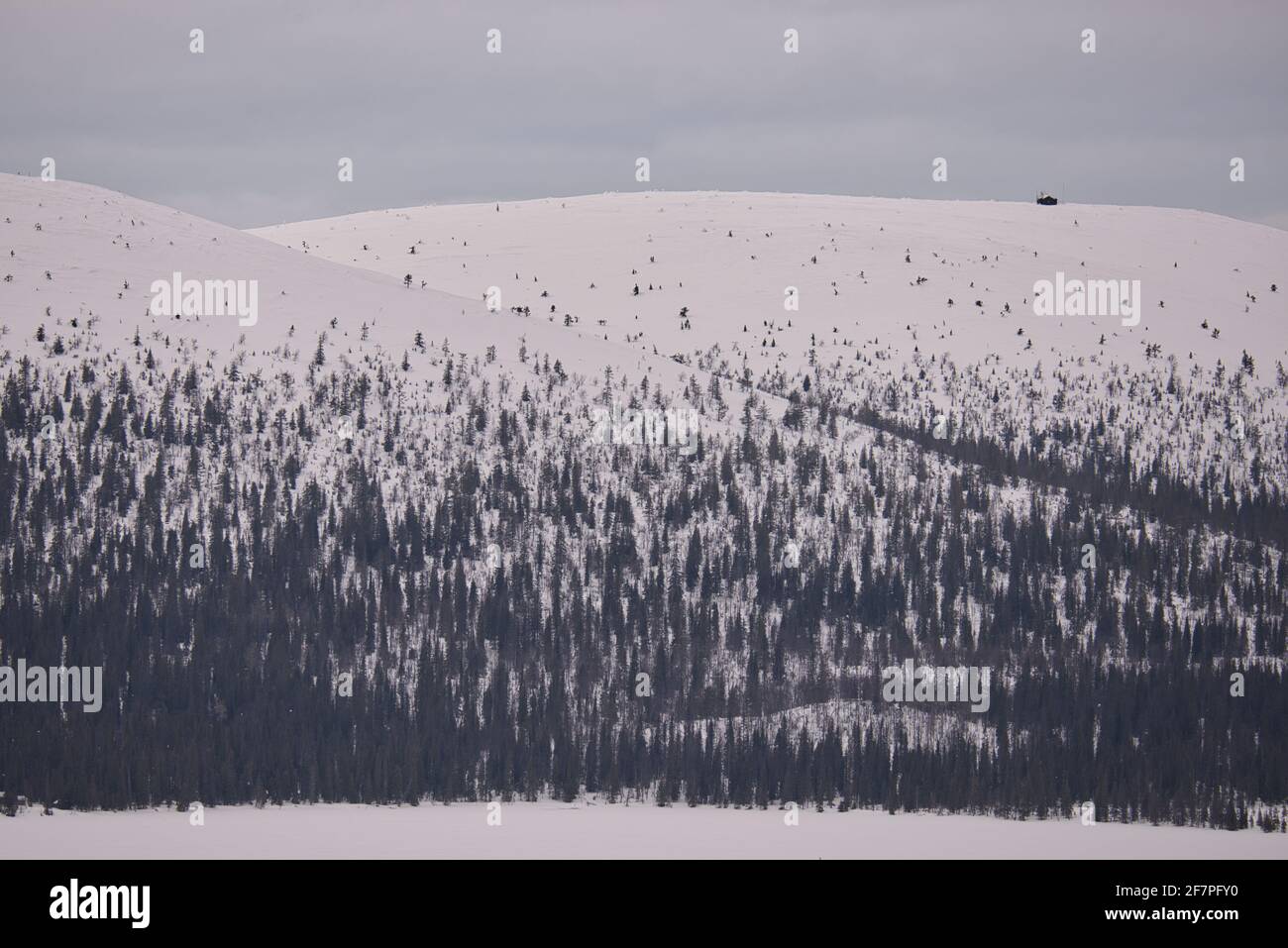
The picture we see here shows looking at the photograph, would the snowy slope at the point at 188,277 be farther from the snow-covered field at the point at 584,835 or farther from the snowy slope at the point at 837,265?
the snow-covered field at the point at 584,835

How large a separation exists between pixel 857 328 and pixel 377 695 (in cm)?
6843

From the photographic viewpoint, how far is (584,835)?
59.4m

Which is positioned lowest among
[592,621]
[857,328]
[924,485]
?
[592,621]

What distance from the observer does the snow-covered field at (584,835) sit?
2101 inches

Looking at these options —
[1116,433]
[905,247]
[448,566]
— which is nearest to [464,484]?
[448,566]

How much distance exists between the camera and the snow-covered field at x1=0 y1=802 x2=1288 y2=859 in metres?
53.4

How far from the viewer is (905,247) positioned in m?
164

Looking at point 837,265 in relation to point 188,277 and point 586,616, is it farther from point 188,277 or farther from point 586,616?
point 586,616

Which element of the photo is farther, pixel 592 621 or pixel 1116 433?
pixel 1116 433
